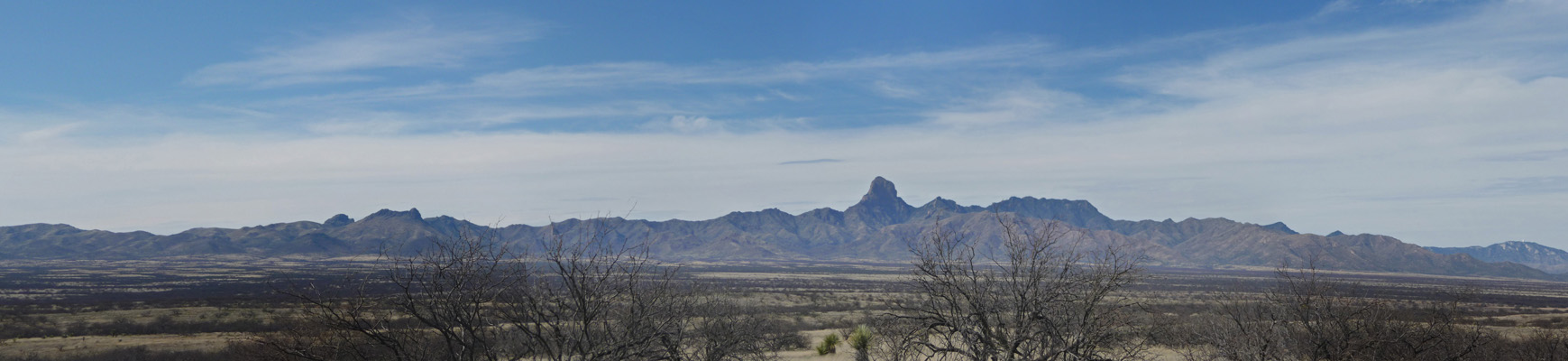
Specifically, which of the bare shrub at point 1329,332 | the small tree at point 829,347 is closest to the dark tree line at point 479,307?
the bare shrub at point 1329,332

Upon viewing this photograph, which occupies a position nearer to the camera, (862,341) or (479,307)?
(479,307)

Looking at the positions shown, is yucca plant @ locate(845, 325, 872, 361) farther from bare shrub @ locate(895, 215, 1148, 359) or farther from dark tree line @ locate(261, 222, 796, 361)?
dark tree line @ locate(261, 222, 796, 361)

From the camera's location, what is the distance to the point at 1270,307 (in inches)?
850

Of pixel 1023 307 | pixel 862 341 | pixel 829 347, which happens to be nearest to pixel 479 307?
pixel 1023 307

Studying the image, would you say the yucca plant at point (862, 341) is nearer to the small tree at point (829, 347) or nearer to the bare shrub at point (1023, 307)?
the small tree at point (829, 347)

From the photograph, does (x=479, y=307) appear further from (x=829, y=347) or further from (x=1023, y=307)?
(x=829, y=347)

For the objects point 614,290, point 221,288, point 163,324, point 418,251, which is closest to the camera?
point 418,251

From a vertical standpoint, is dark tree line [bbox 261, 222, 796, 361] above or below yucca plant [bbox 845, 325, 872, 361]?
above

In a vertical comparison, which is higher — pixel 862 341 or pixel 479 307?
pixel 479 307

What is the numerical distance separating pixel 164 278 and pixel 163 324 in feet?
315

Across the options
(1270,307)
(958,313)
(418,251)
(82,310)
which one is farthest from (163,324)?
(1270,307)

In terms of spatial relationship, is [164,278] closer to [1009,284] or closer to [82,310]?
[82,310]

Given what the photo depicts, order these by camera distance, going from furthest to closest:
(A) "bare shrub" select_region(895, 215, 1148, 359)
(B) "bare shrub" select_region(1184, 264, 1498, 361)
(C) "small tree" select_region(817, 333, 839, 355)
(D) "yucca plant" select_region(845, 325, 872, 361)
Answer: (C) "small tree" select_region(817, 333, 839, 355) → (D) "yucca plant" select_region(845, 325, 872, 361) → (B) "bare shrub" select_region(1184, 264, 1498, 361) → (A) "bare shrub" select_region(895, 215, 1148, 359)

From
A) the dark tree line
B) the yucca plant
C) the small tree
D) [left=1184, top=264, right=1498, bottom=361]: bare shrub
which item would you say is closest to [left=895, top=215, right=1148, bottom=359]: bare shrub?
the dark tree line
